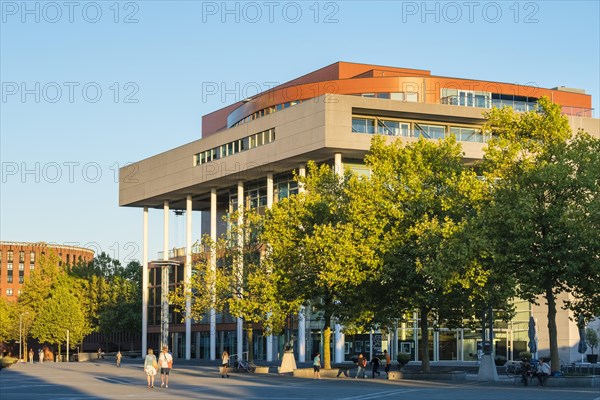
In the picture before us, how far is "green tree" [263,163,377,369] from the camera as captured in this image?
181 ft

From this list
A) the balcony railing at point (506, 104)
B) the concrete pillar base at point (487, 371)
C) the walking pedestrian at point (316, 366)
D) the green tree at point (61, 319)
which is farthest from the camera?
the green tree at point (61, 319)

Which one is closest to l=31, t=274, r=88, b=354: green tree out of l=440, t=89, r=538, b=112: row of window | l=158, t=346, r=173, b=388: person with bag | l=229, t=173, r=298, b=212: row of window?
l=229, t=173, r=298, b=212: row of window

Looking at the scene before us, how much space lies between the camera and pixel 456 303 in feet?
184

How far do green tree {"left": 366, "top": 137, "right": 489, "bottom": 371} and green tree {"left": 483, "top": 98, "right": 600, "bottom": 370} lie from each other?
223cm

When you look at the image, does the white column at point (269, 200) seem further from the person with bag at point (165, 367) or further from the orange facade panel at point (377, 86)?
the person with bag at point (165, 367)

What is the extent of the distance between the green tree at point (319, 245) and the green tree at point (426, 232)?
153 centimetres

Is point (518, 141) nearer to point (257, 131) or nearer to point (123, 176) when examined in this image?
point (257, 131)

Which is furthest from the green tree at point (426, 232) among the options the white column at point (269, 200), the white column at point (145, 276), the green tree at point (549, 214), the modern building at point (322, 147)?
the white column at point (145, 276)

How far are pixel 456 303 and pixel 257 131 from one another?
123 feet

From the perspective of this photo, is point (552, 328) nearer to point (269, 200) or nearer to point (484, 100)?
point (484, 100)

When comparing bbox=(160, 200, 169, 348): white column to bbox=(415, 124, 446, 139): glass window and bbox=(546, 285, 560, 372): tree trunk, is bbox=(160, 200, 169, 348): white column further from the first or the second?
bbox=(546, 285, 560, 372): tree trunk

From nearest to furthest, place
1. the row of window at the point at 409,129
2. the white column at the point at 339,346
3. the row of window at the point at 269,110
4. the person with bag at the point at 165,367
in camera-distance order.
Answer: the person with bag at the point at 165,367 < the white column at the point at 339,346 < the row of window at the point at 409,129 < the row of window at the point at 269,110

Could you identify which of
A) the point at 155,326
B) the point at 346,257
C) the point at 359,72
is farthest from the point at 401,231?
the point at 155,326

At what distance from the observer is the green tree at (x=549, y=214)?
46406 millimetres
